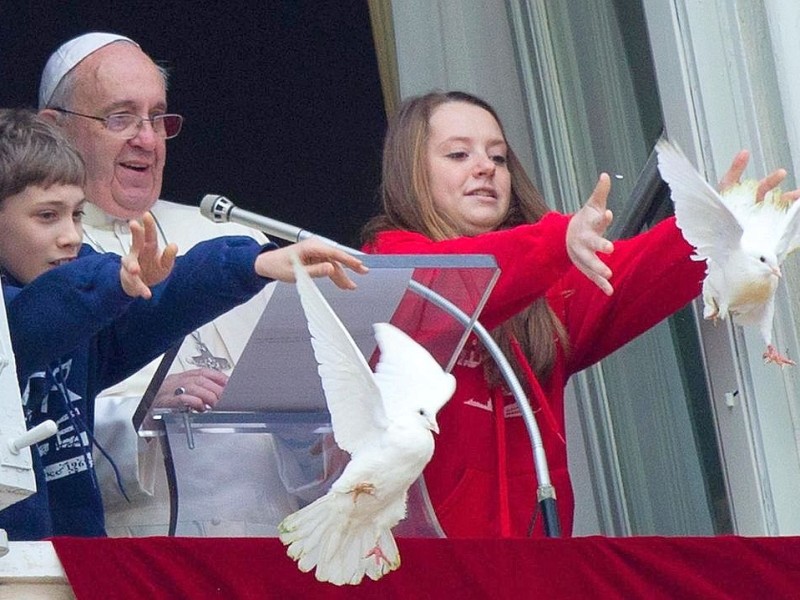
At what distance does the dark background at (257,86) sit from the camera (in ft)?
19.7

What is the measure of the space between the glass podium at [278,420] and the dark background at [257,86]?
3.19 meters

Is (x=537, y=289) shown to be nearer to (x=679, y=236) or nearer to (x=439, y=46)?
(x=679, y=236)

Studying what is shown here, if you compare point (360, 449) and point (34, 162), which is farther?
point (34, 162)

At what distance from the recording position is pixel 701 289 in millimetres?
3314

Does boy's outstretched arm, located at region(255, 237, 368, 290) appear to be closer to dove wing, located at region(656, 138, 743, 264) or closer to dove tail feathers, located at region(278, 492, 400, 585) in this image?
dove tail feathers, located at region(278, 492, 400, 585)

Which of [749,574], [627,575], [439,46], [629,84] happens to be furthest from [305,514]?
[439,46]

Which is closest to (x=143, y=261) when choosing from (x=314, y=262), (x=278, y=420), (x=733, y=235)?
(x=314, y=262)

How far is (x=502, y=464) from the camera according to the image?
3.19 metres

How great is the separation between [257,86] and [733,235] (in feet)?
11.0

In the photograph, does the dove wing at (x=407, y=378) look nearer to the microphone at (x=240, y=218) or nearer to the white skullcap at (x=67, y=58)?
the microphone at (x=240, y=218)

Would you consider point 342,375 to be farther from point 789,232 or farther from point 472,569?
point 789,232

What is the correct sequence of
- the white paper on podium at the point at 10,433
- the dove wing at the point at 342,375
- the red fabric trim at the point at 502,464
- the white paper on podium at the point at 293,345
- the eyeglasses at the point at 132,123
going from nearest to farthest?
the dove wing at the point at 342,375 < the white paper on podium at the point at 10,433 < the white paper on podium at the point at 293,345 < the red fabric trim at the point at 502,464 < the eyeglasses at the point at 132,123

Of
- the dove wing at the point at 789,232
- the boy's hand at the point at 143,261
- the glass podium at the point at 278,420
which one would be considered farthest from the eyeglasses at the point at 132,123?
the dove wing at the point at 789,232

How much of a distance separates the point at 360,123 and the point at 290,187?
0.32 m
